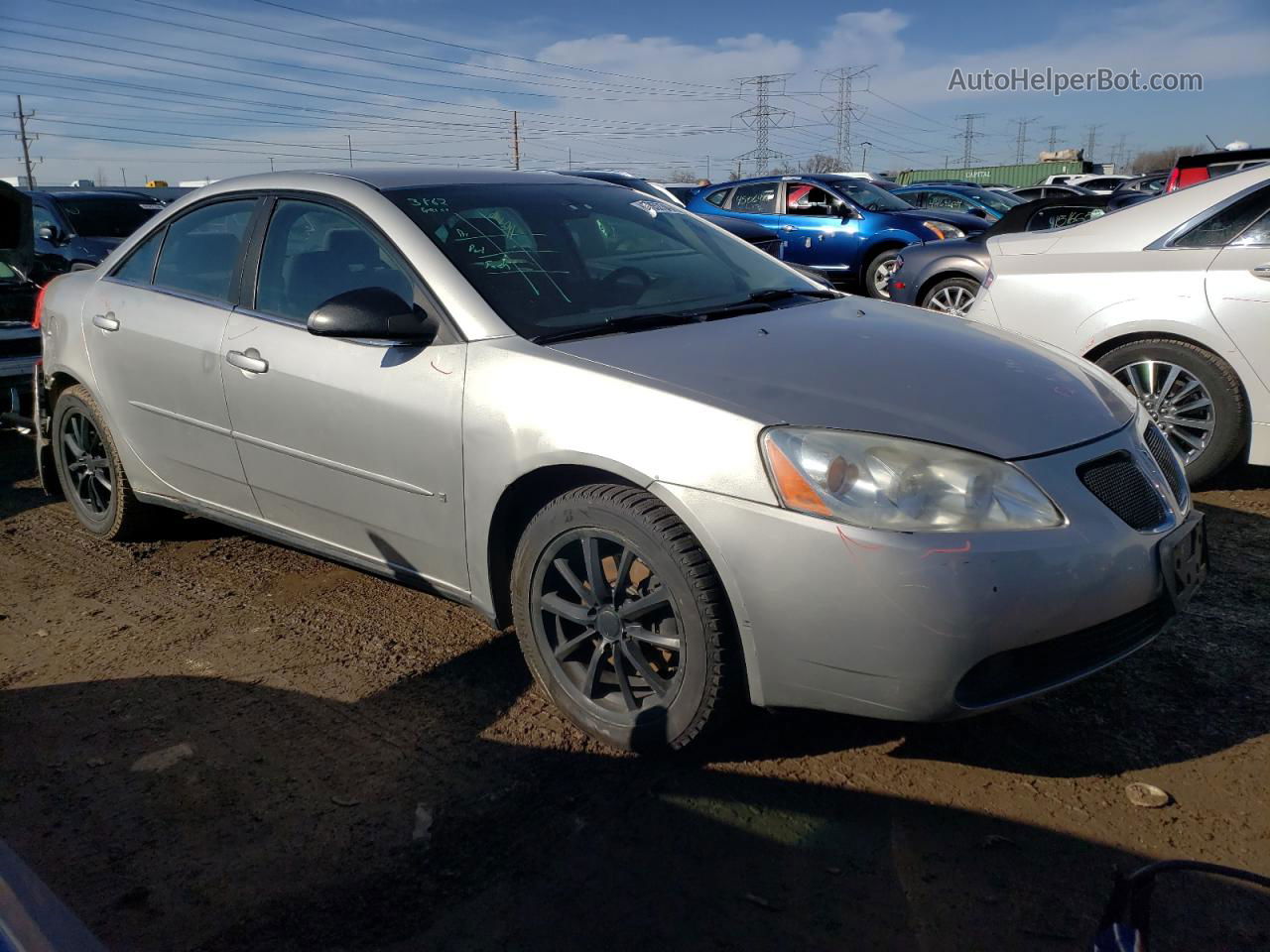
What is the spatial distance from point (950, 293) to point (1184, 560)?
17.9 feet

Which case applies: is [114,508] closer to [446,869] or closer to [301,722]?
[301,722]

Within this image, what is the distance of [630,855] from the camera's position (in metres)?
2.47

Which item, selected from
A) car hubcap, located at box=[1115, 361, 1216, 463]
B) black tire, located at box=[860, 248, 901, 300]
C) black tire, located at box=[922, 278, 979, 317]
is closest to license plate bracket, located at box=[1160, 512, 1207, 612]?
car hubcap, located at box=[1115, 361, 1216, 463]

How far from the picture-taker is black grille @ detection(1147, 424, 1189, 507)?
9.46 ft

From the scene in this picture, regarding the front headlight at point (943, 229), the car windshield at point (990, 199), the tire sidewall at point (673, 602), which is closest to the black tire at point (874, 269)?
the front headlight at point (943, 229)

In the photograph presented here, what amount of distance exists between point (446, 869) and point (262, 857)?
1.48ft

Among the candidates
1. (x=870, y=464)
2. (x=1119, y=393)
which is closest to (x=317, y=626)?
(x=870, y=464)

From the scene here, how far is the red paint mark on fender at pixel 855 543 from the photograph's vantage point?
2.36 m

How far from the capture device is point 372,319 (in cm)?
308

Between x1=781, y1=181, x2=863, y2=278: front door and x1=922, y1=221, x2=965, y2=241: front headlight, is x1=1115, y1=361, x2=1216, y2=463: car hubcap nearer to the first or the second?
x1=922, y1=221, x2=965, y2=241: front headlight

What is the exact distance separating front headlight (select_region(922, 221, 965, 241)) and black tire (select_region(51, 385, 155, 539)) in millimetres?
10465

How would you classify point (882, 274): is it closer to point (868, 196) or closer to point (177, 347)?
point (868, 196)

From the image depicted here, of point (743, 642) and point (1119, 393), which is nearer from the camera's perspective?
point (743, 642)

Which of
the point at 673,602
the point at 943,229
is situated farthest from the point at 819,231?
the point at 673,602
